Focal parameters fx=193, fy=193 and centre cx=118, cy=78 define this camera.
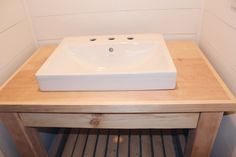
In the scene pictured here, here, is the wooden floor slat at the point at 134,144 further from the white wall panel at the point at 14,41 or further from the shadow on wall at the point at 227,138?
the white wall panel at the point at 14,41

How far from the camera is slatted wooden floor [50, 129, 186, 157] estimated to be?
1.20 metres

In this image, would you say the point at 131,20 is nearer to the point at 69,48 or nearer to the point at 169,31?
the point at 169,31

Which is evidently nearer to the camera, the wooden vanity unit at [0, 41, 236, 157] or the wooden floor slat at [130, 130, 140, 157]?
the wooden vanity unit at [0, 41, 236, 157]

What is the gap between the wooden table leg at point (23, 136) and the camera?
0.76 metres

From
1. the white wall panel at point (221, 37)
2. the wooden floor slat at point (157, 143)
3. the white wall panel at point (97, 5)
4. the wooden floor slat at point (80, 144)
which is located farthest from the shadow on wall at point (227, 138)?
the wooden floor slat at point (80, 144)

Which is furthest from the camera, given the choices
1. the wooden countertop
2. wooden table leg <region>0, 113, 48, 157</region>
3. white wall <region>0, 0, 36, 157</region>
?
white wall <region>0, 0, 36, 157</region>

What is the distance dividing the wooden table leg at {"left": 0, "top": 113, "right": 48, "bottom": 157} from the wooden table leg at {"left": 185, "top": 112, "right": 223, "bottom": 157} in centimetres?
69

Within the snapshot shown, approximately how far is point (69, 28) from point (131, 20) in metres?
0.36

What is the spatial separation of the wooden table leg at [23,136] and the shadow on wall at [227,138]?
2.83ft

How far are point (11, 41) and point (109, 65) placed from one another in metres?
0.50

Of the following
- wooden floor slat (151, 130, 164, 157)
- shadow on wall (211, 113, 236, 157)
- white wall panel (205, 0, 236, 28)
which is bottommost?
wooden floor slat (151, 130, 164, 157)

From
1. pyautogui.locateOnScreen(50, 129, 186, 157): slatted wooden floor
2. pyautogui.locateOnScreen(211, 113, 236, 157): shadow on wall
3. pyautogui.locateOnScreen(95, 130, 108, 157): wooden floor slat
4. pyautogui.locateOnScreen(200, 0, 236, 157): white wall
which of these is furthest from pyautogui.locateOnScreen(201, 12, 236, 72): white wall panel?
pyautogui.locateOnScreen(95, 130, 108, 157): wooden floor slat

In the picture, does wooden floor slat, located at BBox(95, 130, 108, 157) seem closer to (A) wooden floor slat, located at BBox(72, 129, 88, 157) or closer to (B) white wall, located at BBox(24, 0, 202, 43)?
(A) wooden floor slat, located at BBox(72, 129, 88, 157)

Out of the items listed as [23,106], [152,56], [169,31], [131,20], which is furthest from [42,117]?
[169,31]
